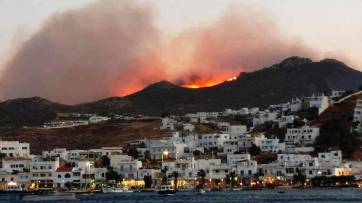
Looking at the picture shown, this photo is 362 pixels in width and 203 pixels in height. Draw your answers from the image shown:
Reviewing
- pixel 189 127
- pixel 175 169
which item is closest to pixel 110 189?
pixel 175 169

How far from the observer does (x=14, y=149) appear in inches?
5384

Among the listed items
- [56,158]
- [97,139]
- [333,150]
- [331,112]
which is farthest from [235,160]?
[97,139]

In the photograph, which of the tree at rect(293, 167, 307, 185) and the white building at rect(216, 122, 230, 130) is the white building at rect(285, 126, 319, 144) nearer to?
the tree at rect(293, 167, 307, 185)

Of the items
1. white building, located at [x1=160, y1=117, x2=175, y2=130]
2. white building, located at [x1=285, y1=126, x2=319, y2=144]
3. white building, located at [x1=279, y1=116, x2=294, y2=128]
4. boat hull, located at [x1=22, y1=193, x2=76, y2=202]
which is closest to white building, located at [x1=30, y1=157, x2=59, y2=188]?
boat hull, located at [x1=22, y1=193, x2=76, y2=202]

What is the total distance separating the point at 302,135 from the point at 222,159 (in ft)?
56.4

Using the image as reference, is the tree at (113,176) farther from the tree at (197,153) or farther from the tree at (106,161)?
the tree at (197,153)

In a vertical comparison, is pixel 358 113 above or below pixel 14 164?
above

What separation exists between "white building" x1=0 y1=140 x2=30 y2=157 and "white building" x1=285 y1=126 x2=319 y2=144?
1831 inches

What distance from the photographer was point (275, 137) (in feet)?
435

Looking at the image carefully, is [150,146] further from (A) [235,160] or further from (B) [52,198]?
(B) [52,198]

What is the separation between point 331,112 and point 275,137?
68.0 feet

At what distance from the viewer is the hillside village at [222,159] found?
112 meters

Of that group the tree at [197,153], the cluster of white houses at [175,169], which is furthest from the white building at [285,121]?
the cluster of white houses at [175,169]

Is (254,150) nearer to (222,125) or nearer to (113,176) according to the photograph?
(113,176)
